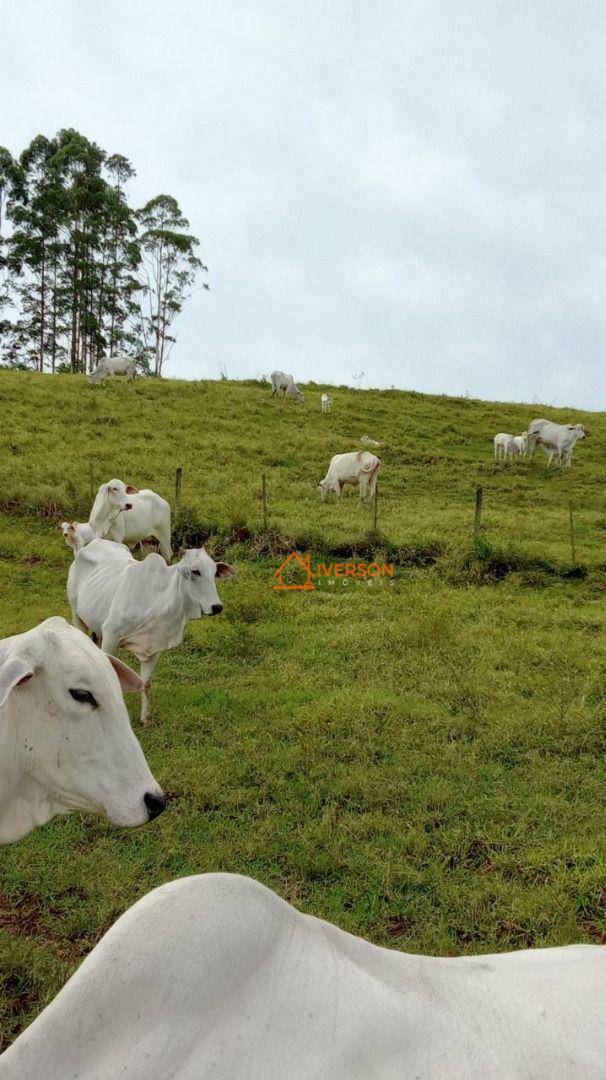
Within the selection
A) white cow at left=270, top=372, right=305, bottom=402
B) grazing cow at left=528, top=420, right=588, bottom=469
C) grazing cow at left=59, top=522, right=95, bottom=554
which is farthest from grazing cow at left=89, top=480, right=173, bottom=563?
white cow at left=270, top=372, right=305, bottom=402

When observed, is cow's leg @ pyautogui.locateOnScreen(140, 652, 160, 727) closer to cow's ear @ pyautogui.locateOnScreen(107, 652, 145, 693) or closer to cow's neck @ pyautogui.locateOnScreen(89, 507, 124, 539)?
cow's ear @ pyautogui.locateOnScreen(107, 652, 145, 693)

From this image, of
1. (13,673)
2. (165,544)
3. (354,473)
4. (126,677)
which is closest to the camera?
(13,673)

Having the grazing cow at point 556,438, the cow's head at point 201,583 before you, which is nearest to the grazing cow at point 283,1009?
the cow's head at point 201,583

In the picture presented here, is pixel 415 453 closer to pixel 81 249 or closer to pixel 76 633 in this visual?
pixel 76 633

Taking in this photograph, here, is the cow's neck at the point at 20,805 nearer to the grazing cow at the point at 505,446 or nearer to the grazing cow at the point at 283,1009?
the grazing cow at the point at 283,1009

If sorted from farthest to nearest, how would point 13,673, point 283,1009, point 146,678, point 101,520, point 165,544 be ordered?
point 165,544
point 101,520
point 146,678
point 13,673
point 283,1009

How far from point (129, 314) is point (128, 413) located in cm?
1998

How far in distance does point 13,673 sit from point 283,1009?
5.26 feet

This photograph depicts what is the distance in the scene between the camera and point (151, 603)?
5633mm

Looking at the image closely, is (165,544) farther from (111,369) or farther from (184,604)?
(111,369)

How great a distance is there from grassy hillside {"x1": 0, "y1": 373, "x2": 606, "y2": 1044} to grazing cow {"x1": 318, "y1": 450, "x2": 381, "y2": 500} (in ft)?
5.04

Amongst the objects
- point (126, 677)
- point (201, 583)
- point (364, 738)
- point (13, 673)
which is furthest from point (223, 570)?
point (13, 673)

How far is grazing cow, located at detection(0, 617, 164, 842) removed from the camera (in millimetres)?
2391

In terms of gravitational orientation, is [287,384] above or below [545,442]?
above
